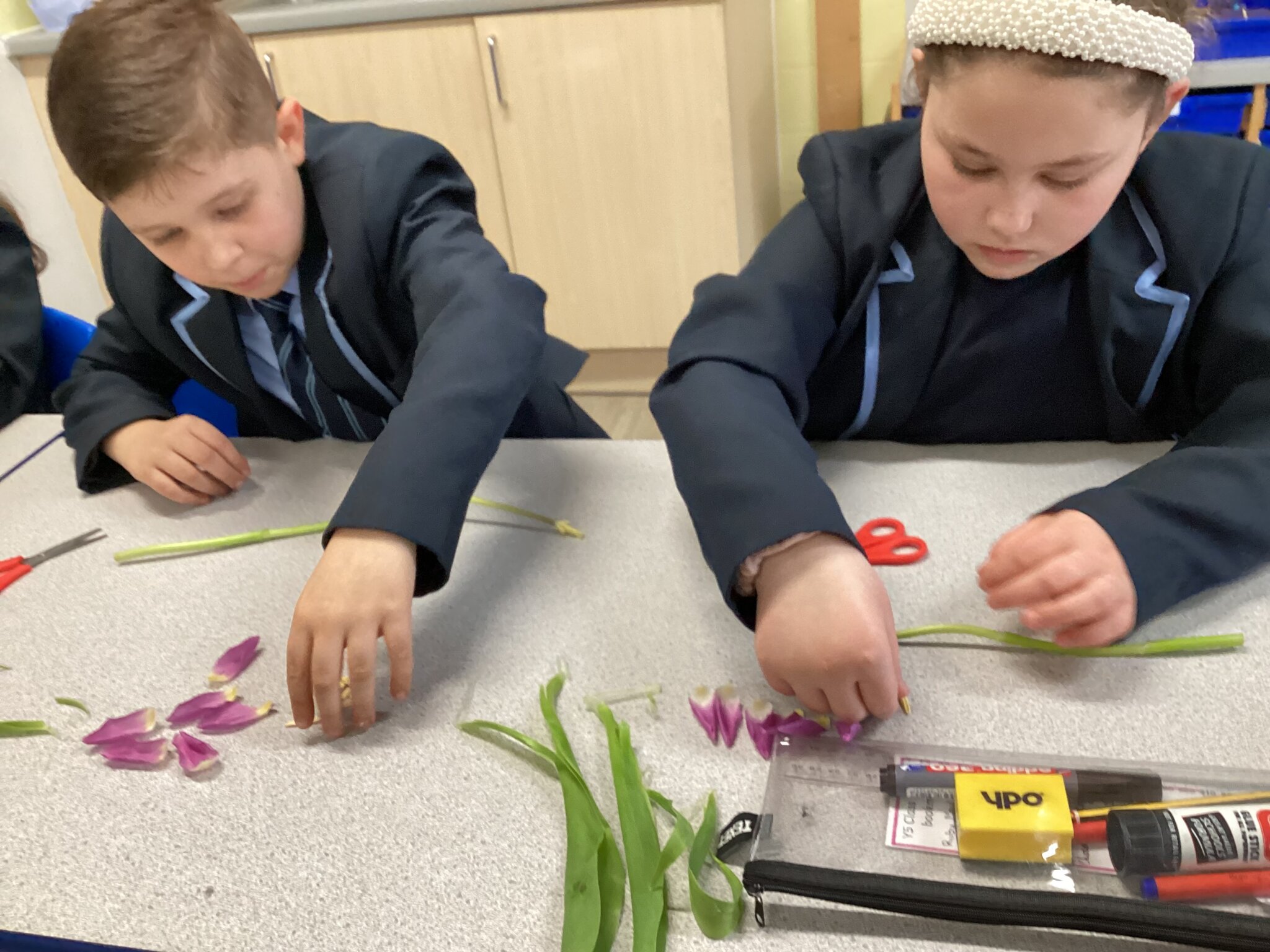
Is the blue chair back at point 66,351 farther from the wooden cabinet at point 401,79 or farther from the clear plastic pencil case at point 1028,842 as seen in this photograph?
the wooden cabinet at point 401,79

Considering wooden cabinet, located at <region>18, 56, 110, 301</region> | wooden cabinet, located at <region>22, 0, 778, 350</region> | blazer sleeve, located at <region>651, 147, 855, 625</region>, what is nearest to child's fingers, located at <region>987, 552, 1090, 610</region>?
blazer sleeve, located at <region>651, 147, 855, 625</region>

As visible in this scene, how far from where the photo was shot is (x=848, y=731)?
53 cm

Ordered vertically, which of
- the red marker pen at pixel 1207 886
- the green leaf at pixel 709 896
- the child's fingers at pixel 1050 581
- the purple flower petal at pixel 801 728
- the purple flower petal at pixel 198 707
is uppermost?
the child's fingers at pixel 1050 581

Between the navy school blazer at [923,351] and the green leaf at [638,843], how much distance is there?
0.38 feet

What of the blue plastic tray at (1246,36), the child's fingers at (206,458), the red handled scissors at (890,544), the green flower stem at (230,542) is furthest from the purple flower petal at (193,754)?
the blue plastic tray at (1246,36)

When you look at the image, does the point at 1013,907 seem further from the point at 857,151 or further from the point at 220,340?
the point at 220,340

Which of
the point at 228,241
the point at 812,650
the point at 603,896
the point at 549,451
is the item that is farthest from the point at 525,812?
the point at 228,241

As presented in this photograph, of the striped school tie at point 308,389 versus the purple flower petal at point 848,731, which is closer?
the purple flower petal at point 848,731

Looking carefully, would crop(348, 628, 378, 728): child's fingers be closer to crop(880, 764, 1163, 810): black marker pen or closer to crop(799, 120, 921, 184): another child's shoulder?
crop(880, 764, 1163, 810): black marker pen

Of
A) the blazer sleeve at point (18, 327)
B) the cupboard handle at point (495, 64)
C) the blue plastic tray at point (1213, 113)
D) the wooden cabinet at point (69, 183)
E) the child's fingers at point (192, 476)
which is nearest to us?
the child's fingers at point (192, 476)

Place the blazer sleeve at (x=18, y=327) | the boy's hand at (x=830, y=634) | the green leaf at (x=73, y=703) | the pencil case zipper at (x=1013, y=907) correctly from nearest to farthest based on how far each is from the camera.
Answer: the pencil case zipper at (x=1013, y=907) → the boy's hand at (x=830, y=634) → the green leaf at (x=73, y=703) → the blazer sleeve at (x=18, y=327)

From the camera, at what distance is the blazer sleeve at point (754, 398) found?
59 centimetres

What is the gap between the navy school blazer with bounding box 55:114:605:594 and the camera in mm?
653

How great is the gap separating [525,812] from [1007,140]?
1.63ft
